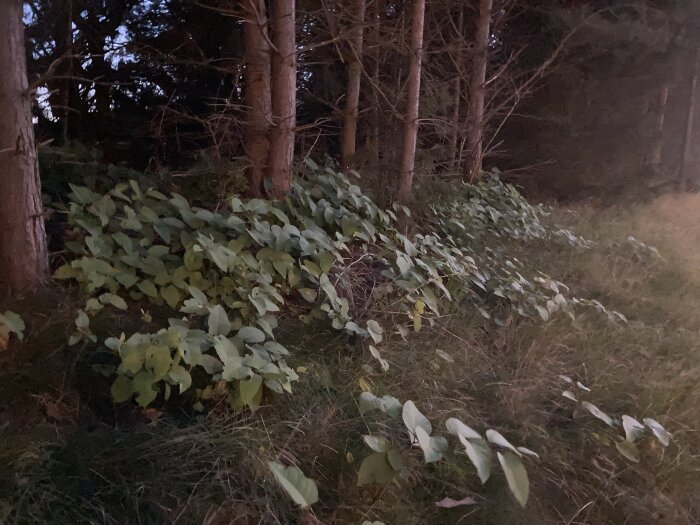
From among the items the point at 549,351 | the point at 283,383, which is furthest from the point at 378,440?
the point at 549,351

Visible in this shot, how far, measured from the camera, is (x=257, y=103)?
3.78m

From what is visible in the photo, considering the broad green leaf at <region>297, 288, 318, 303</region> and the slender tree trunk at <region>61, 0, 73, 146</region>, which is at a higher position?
the slender tree trunk at <region>61, 0, 73, 146</region>

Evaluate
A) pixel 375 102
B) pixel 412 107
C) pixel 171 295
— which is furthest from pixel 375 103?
pixel 171 295

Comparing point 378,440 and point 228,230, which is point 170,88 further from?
point 378,440

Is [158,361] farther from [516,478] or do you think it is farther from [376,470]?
[516,478]

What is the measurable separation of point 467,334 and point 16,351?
88.3 inches

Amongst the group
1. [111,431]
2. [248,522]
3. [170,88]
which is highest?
[170,88]

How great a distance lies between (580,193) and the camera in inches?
376

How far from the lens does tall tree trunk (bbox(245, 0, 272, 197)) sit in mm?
3740

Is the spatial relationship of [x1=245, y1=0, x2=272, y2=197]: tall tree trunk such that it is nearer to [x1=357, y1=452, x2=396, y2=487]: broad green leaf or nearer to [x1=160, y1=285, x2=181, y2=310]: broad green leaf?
[x1=160, y1=285, x2=181, y2=310]: broad green leaf

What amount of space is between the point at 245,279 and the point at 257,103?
5.33 feet

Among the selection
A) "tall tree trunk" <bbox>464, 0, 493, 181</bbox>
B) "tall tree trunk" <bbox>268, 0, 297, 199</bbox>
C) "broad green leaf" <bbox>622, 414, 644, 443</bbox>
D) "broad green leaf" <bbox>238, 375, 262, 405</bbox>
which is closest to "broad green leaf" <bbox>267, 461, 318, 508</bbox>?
"broad green leaf" <bbox>238, 375, 262, 405</bbox>

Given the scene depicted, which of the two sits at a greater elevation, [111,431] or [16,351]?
[16,351]

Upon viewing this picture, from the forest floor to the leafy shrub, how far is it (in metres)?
0.15
